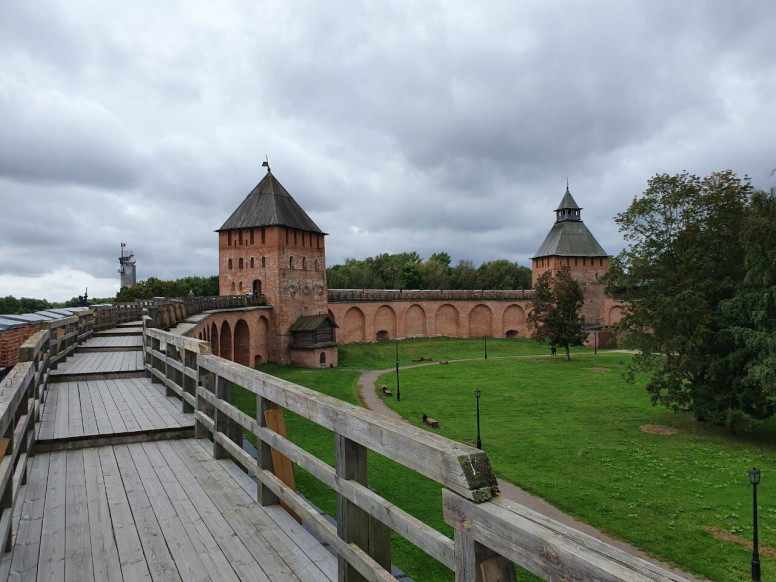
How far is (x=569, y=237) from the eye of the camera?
160 feet

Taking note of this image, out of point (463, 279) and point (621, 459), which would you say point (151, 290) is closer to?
point (463, 279)

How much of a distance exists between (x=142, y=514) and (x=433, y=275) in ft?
208

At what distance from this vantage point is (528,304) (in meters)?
47.4

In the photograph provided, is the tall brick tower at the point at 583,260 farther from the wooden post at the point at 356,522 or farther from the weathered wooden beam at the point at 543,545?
the weathered wooden beam at the point at 543,545

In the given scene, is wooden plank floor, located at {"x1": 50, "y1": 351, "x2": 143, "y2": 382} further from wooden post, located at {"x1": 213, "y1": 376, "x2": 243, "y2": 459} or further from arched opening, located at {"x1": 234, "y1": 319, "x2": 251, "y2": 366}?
arched opening, located at {"x1": 234, "y1": 319, "x2": 251, "y2": 366}

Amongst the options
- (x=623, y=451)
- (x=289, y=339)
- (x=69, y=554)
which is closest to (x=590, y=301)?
(x=289, y=339)

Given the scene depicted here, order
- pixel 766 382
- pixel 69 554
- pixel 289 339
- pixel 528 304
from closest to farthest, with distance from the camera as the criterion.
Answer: pixel 69 554, pixel 766 382, pixel 289 339, pixel 528 304

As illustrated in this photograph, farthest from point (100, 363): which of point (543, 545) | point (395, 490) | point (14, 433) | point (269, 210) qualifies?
point (269, 210)

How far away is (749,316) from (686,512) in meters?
6.06

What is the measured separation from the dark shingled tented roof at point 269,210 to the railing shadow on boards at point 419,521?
30027mm

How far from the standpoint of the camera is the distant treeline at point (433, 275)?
63031 millimetres

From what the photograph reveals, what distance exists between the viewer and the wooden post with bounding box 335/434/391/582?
8.14 ft

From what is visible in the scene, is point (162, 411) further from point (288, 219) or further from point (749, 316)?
point (288, 219)

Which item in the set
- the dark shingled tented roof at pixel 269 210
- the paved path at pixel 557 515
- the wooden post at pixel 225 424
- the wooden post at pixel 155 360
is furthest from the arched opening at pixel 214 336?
the wooden post at pixel 225 424
